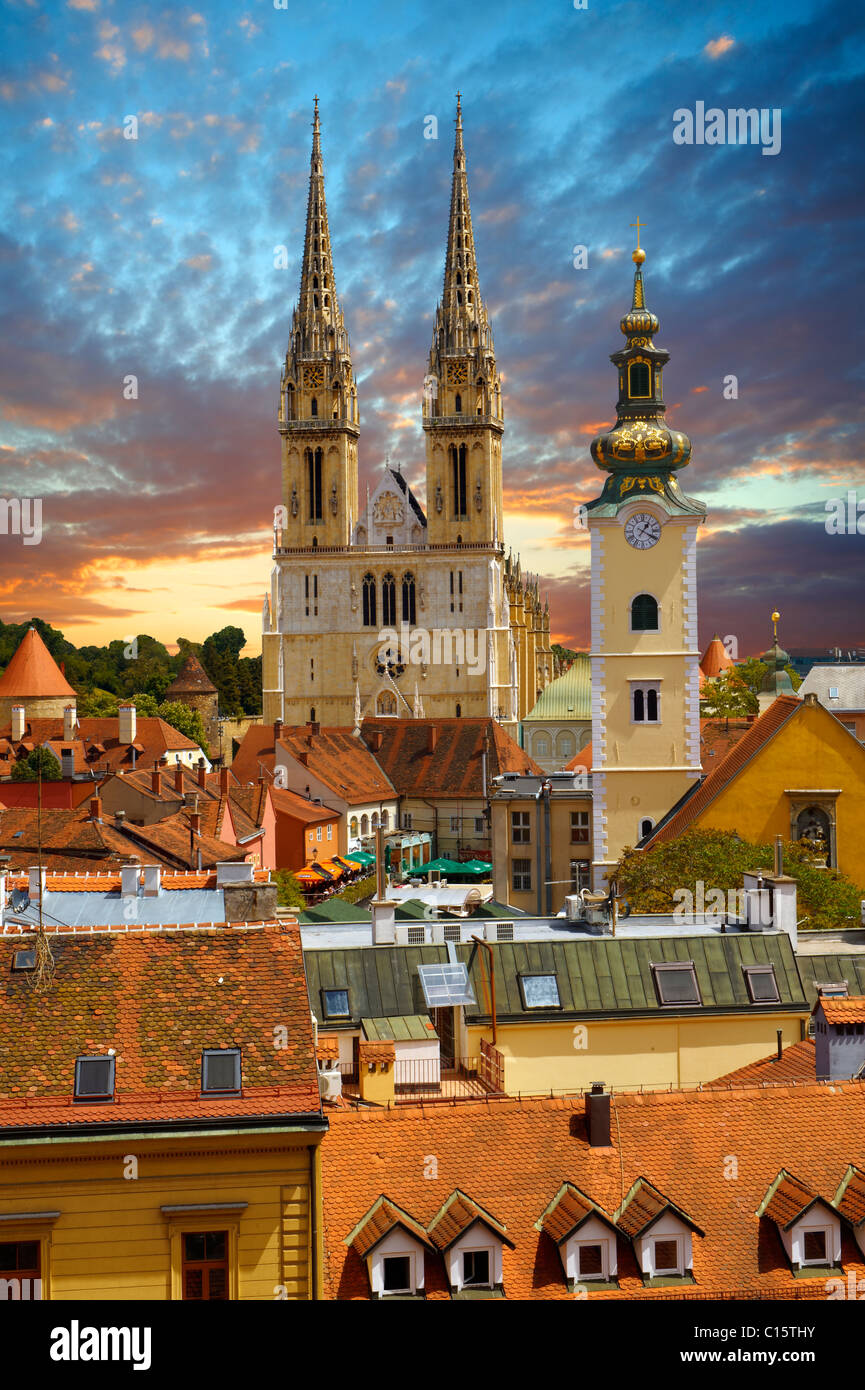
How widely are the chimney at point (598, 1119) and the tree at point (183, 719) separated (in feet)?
325

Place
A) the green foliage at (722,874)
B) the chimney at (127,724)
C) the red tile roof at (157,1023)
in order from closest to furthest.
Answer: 1. the red tile roof at (157,1023)
2. the green foliage at (722,874)
3. the chimney at (127,724)

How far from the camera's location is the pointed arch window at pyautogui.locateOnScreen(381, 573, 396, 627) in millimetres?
111812

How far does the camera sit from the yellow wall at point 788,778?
1350 inches

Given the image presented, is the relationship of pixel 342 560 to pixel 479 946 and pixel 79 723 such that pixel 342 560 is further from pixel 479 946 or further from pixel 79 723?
pixel 479 946

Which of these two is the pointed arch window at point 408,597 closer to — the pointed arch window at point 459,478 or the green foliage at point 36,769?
the pointed arch window at point 459,478

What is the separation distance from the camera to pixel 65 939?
51.5 feet

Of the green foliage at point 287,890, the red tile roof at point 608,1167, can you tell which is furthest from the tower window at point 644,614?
the red tile roof at point 608,1167

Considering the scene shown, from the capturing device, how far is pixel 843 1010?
1828 cm

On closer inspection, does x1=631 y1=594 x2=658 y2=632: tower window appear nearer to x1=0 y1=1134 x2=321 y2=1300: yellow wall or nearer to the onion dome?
the onion dome

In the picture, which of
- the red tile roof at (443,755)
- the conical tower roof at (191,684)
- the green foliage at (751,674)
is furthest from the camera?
the conical tower roof at (191,684)

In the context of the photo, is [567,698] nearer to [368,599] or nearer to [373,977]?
[368,599]
